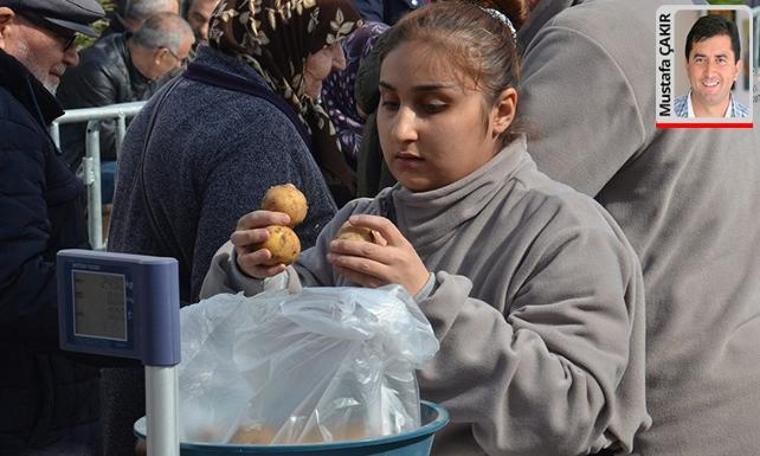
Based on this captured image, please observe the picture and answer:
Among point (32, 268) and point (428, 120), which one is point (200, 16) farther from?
point (428, 120)

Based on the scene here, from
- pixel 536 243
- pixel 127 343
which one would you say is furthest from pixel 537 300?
pixel 127 343

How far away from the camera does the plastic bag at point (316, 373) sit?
2.14m

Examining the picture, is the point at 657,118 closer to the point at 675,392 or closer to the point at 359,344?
the point at 675,392

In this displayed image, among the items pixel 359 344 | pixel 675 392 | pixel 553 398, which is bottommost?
pixel 675 392

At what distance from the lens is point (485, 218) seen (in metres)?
2.56

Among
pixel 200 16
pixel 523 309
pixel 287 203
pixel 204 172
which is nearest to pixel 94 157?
pixel 204 172

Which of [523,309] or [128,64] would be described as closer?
[523,309]

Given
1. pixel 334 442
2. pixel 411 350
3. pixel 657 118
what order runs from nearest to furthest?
pixel 334 442, pixel 411 350, pixel 657 118

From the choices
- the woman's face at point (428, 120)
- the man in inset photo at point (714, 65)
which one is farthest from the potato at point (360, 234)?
the man in inset photo at point (714, 65)

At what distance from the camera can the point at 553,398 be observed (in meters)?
2.38

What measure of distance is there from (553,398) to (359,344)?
37 cm

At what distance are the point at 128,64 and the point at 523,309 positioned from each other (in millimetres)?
6858

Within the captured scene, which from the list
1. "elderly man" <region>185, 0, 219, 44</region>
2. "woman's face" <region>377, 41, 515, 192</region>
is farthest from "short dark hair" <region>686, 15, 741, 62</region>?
"elderly man" <region>185, 0, 219, 44</region>

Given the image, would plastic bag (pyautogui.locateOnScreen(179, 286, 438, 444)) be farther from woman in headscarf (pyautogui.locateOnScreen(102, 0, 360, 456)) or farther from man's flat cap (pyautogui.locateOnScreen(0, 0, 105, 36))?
man's flat cap (pyautogui.locateOnScreen(0, 0, 105, 36))
